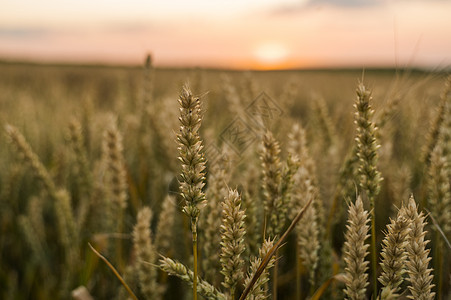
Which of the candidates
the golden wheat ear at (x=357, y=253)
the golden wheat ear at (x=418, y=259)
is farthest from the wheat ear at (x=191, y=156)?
the golden wheat ear at (x=418, y=259)

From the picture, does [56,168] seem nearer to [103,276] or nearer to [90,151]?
[90,151]

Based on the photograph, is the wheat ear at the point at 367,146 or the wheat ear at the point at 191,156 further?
the wheat ear at the point at 367,146

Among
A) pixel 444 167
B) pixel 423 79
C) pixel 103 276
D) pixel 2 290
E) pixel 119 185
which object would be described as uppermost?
pixel 423 79

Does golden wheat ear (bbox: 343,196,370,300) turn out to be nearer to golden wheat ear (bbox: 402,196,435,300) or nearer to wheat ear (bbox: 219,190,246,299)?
golden wheat ear (bbox: 402,196,435,300)

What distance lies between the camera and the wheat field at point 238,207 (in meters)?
0.75

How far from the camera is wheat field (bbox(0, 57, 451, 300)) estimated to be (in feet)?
2.46

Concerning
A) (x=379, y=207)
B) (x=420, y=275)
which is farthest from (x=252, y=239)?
(x=379, y=207)

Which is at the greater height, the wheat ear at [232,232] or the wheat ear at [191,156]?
the wheat ear at [191,156]

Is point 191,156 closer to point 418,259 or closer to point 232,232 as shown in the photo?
point 232,232

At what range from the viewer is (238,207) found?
0.70 metres

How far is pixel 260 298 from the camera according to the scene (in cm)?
76

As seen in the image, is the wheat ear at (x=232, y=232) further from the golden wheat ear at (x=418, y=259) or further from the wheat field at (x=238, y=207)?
the golden wheat ear at (x=418, y=259)

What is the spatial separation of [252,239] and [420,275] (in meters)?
0.42

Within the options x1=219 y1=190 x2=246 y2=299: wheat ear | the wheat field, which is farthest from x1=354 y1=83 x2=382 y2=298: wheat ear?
x1=219 y1=190 x2=246 y2=299: wheat ear
